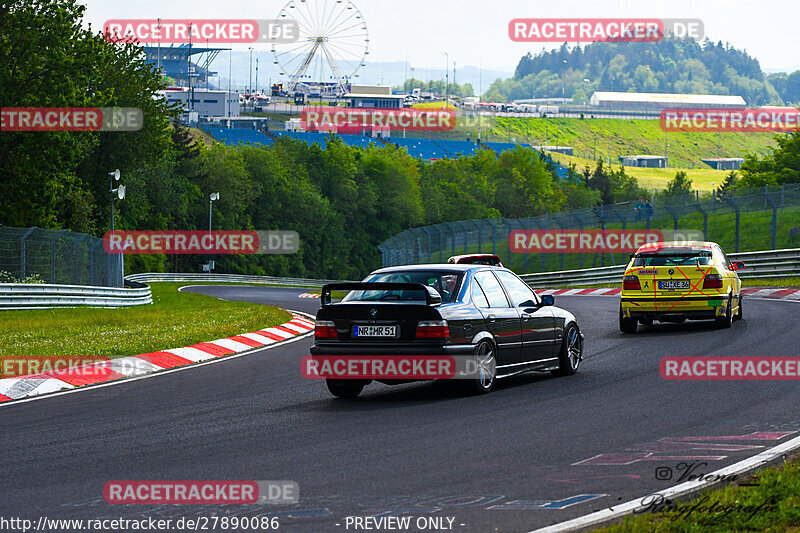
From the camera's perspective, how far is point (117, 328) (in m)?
22.0

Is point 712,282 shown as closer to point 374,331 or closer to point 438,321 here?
point 438,321

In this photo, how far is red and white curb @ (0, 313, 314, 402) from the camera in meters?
12.8

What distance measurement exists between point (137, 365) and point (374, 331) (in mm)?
5135

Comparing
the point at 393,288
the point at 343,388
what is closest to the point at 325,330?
the point at 343,388

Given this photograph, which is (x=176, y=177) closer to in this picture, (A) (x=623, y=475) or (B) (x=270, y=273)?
(B) (x=270, y=273)

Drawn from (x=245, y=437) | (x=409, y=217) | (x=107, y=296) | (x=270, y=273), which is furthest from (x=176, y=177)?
(x=245, y=437)

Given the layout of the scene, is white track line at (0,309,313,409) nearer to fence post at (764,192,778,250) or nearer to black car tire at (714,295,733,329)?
black car tire at (714,295,733,329)

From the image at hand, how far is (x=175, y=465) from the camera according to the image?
7961 mm

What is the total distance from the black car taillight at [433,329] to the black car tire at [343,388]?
111 cm

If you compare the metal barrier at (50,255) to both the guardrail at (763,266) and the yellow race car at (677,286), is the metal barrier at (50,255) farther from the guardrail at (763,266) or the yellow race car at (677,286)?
the guardrail at (763,266)

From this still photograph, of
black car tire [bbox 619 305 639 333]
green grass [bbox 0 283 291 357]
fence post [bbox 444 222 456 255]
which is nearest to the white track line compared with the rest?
green grass [bbox 0 283 291 357]

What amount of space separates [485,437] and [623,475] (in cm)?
181

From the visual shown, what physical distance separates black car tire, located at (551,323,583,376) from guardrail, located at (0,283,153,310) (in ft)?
61.0

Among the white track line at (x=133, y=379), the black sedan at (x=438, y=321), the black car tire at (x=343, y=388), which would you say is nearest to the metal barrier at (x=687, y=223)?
the white track line at (x=133, y=379)
